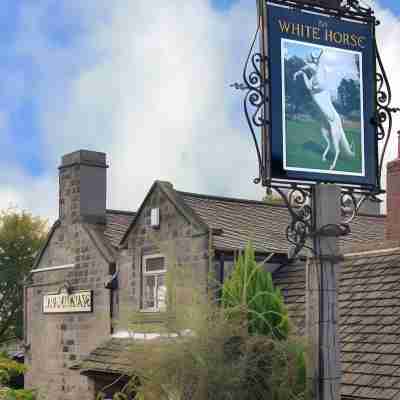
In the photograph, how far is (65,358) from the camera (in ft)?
78.1

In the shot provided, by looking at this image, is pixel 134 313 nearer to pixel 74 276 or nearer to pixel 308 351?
pixel 308 351

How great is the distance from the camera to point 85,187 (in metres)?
24.7

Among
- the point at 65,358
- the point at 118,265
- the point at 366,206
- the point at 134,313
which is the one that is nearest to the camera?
the point at 134,313

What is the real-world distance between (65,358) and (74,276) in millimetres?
2404

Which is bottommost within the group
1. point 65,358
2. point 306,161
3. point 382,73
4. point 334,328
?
point 65,358

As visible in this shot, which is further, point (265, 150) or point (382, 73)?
point (382, 73)

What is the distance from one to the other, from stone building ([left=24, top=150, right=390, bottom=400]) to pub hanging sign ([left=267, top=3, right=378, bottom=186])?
433cm

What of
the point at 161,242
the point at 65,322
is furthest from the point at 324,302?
the point at 65,322

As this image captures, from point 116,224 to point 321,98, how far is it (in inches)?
577

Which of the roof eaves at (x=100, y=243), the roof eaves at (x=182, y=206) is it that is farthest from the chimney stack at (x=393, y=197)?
the roof eaves at (x=100, y=243)

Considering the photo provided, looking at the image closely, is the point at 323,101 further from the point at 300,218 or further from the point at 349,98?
the point at 300,218

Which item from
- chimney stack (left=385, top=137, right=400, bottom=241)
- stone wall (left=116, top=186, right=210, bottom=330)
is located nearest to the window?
stone wall (left=116, top=186, right=210, bottom=330)

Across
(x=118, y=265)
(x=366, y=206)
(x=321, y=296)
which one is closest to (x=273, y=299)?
(x=321, y=296)

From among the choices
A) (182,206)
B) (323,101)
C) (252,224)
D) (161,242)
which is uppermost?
(323,101)
